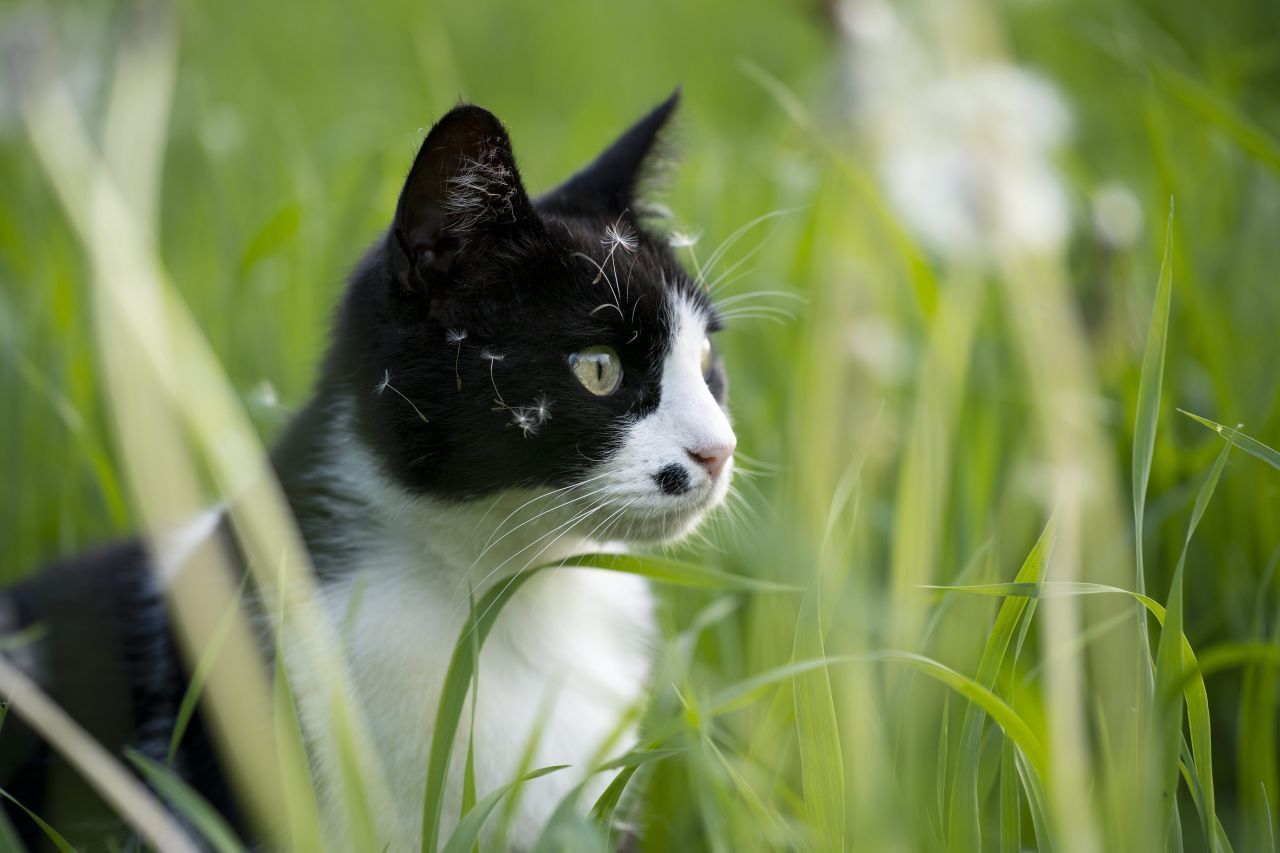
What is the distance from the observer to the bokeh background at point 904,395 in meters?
0.98

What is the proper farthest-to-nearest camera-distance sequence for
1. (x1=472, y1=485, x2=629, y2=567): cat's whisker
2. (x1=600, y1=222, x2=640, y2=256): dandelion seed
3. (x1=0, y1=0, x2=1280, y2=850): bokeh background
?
(x1=600, y1=222, x2=640, y2=256): dandelion seed, (x1=472, y1=485, x2=629, y2=567): cat's whisker, (x1=0, y1=0, x2=1280, y2=850): bokeh background

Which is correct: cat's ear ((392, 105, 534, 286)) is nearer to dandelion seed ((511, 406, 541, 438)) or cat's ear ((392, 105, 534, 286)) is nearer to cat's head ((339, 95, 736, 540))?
cat's head ((339, 95, 736, 540))

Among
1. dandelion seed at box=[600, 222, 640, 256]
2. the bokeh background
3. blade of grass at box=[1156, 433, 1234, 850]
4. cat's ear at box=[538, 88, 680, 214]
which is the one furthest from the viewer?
cat's ear at box=[538, 88, 680, 214]

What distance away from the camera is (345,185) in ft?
9.53

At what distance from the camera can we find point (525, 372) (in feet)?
3.81

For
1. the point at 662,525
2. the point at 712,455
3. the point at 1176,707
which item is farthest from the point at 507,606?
the point at 1176,707

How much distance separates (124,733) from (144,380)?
0.44 meters

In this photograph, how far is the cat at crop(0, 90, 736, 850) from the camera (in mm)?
1149

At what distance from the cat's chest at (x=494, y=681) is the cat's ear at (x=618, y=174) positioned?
491 mm

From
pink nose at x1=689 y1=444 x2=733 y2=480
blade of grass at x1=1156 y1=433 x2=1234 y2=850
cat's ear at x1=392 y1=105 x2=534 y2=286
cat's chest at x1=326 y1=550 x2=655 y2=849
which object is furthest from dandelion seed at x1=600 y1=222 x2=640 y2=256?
blade of grass at x1=1156 y1=433 x2=1234 y2=850

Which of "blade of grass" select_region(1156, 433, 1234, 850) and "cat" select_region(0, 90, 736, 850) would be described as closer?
"blade of grass" select_region(1156, 433, 1234, 850)

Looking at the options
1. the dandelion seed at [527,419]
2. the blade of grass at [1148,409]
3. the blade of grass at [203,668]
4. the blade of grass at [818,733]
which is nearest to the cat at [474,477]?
the dandelion seed at [527,419]

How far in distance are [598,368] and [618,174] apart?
0.37m

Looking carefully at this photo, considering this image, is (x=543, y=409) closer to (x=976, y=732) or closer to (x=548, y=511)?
(x=548, y=511)
